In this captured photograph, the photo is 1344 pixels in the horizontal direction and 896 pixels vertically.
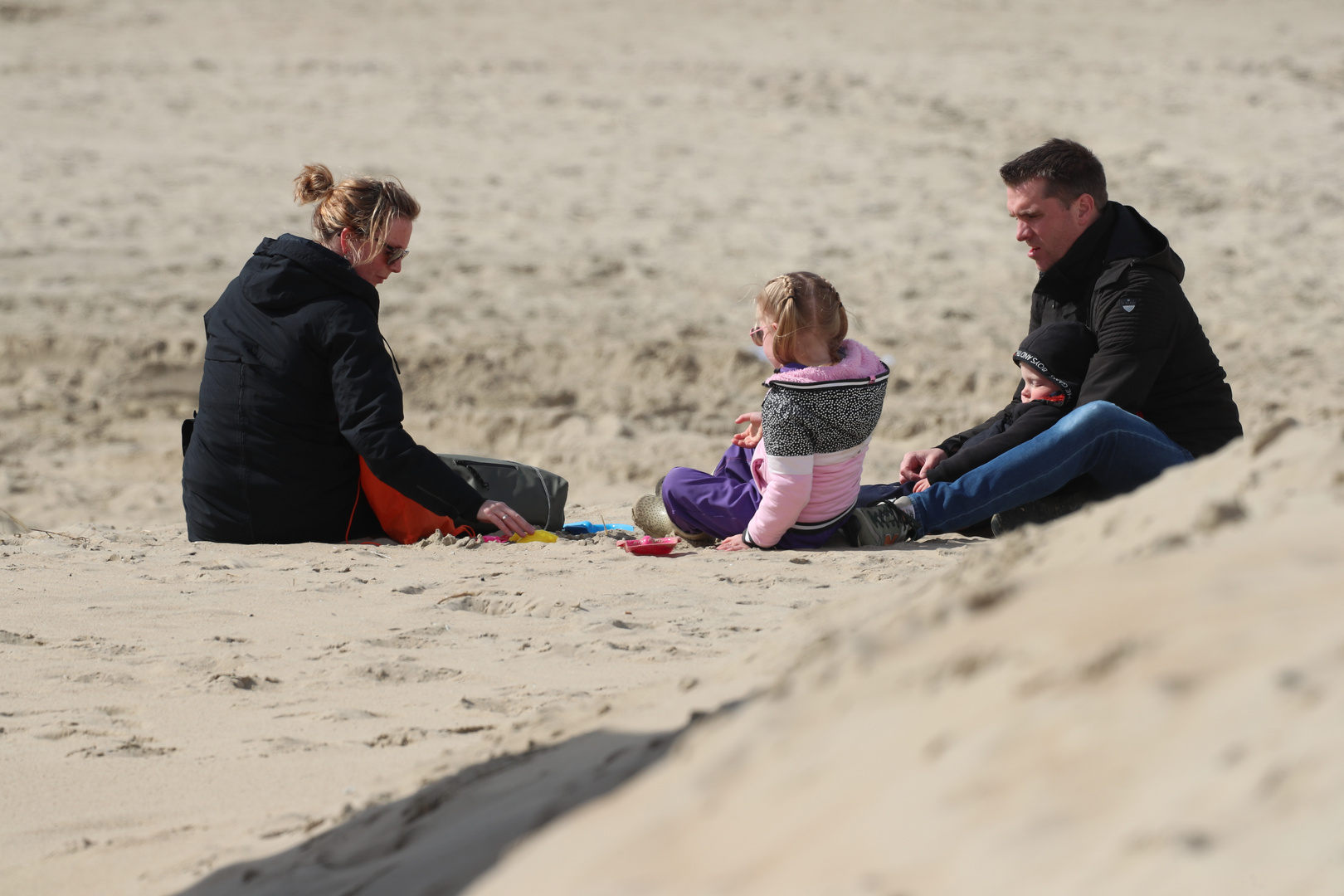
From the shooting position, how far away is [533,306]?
9.11 m

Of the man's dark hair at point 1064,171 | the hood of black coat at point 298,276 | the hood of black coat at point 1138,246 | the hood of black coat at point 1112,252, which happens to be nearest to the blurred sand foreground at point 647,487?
the hood of black coat at point 298,276

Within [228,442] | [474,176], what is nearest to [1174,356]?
[228,442]

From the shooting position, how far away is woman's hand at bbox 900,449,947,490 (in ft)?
15.8

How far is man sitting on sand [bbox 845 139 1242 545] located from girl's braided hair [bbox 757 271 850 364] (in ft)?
2.43

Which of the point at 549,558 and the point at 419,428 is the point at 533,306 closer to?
the point at 419,428

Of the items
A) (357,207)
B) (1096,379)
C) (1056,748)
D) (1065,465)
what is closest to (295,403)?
(357,207)

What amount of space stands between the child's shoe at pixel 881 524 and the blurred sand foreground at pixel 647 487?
153 mm

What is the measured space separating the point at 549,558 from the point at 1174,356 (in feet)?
7.65

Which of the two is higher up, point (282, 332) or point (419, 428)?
point (282, 332)

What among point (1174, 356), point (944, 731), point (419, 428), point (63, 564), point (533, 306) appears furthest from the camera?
point (533, 306)

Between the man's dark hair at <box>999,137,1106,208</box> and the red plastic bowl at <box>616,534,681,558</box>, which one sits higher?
the man's dark hair at <box>999,137,1106,208</box>

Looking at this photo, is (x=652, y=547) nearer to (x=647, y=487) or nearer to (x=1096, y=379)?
(x=1096, y=379)

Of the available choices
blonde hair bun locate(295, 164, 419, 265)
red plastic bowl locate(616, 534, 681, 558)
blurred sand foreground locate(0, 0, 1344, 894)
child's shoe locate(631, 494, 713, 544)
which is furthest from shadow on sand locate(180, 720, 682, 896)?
blonde hair bun locate(295, 164, 419, 265)

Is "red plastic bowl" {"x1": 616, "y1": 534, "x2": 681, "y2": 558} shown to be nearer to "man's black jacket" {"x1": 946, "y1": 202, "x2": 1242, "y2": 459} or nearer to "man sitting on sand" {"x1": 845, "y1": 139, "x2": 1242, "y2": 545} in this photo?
"man sitting on sand" {"x1": 845, "y1": 139, "x2": 1242, "y2": 545}
